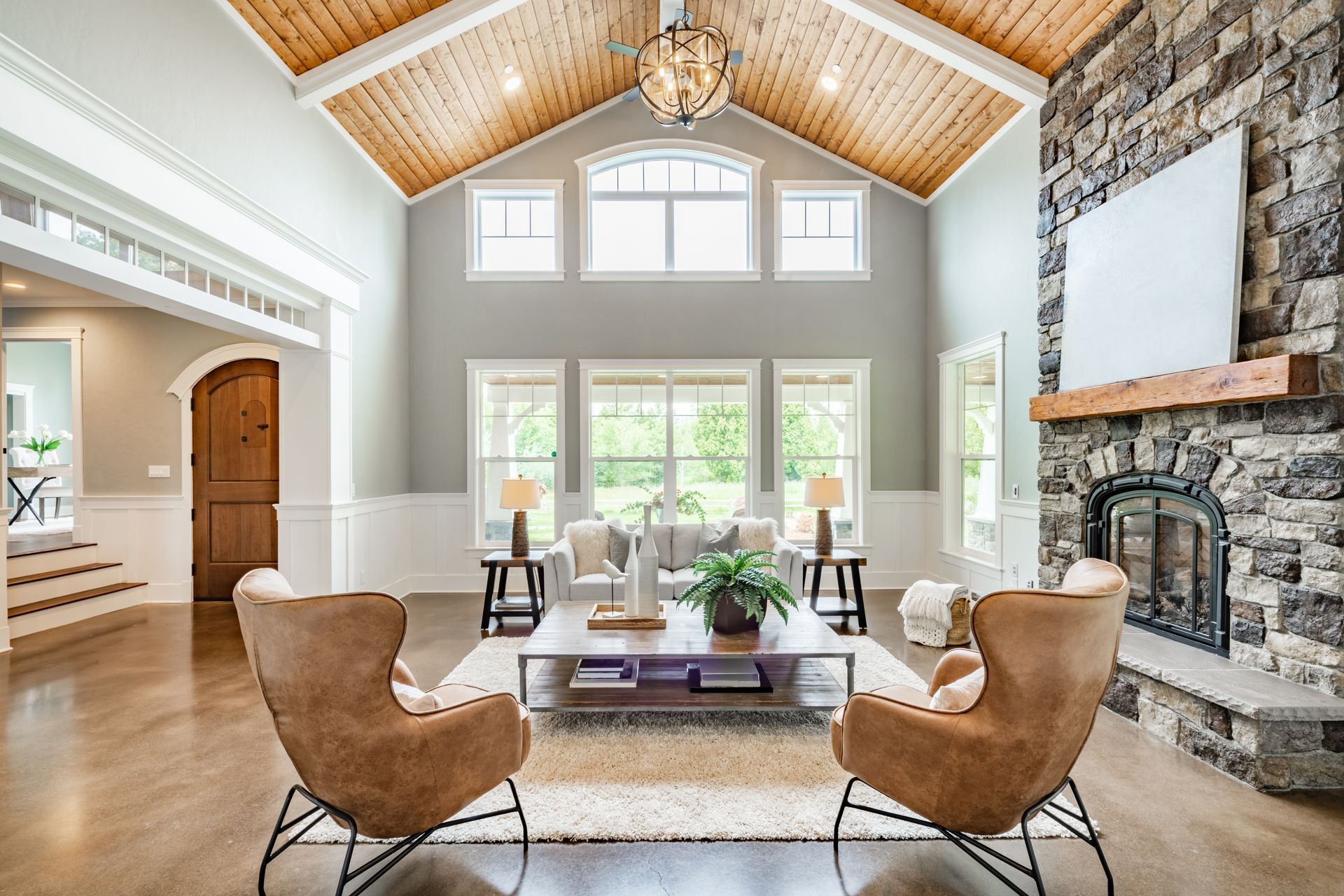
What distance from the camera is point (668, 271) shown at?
6426mm

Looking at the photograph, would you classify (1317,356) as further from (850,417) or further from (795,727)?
(850,417)

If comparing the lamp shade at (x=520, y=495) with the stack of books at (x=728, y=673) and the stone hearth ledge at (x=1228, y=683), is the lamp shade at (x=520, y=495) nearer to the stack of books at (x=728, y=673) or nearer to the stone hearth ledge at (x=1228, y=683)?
the stack of books at (x=728, y=673)

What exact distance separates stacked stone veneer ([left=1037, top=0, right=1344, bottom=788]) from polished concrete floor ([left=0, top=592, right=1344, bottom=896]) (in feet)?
0.73

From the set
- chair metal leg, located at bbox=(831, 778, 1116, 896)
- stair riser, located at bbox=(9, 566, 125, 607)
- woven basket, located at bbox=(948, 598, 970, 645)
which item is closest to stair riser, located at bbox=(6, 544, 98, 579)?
stair riser, located at bbox=(9, 566, 125, 607)

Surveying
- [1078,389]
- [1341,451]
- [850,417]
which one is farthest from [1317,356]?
[850,417]

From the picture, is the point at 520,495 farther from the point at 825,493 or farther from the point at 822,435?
the point at 822,435

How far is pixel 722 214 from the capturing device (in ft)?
21.4

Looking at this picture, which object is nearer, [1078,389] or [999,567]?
[1078,389]

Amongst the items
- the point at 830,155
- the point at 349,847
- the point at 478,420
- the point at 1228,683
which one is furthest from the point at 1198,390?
the point at 478,420

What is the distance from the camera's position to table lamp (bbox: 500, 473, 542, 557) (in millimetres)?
5020

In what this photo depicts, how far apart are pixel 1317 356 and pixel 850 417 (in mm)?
4041

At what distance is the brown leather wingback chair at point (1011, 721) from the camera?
5.63 feet

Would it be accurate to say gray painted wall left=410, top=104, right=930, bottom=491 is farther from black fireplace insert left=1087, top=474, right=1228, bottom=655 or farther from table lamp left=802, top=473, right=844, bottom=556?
black fireplace insert left=1087, top=474, right=1228, bottom=655

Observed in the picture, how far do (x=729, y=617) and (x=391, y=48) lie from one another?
4.31 m
